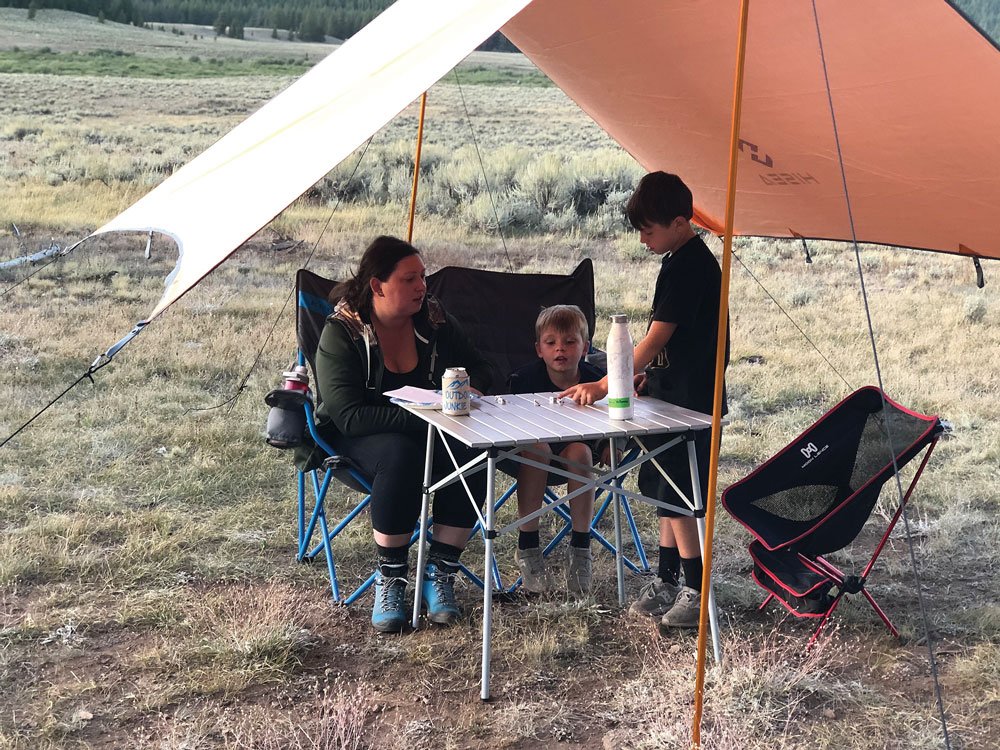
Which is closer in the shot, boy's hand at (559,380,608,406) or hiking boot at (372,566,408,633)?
boy's hand at (559,380,608,406)

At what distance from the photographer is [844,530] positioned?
3.17 m

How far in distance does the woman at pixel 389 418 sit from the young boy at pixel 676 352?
51 cm

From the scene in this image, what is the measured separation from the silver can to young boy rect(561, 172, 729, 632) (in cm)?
32

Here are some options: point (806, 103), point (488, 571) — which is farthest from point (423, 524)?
point (806, 103)

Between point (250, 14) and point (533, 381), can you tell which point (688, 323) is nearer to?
point (533, 381)

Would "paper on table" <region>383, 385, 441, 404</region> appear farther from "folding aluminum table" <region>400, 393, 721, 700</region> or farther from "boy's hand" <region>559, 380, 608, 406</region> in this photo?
"boy's hand" <region>559, 380, 608, 406</region>

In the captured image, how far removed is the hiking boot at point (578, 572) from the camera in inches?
135

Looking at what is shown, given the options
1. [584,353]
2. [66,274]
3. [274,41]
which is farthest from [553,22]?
[274,41]

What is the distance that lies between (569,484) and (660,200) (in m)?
1.00

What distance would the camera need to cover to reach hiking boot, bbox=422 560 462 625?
10.6 ft

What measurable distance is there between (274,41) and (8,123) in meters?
18.9

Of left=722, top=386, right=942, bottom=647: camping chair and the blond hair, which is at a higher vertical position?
the blond hair

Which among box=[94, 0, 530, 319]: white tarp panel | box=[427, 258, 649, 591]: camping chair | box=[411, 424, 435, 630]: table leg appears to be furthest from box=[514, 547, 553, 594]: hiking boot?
box=[94, 0, 530, 319]: white tarp panel

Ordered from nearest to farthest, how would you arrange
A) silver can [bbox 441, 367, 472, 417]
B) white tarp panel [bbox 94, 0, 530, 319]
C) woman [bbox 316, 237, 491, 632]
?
white tarp panel [bbox 94, 0, 530, 319] < silver can [bbox 441, 367, 472, 417] < woman [bbox 316, 237, 491, 632]
